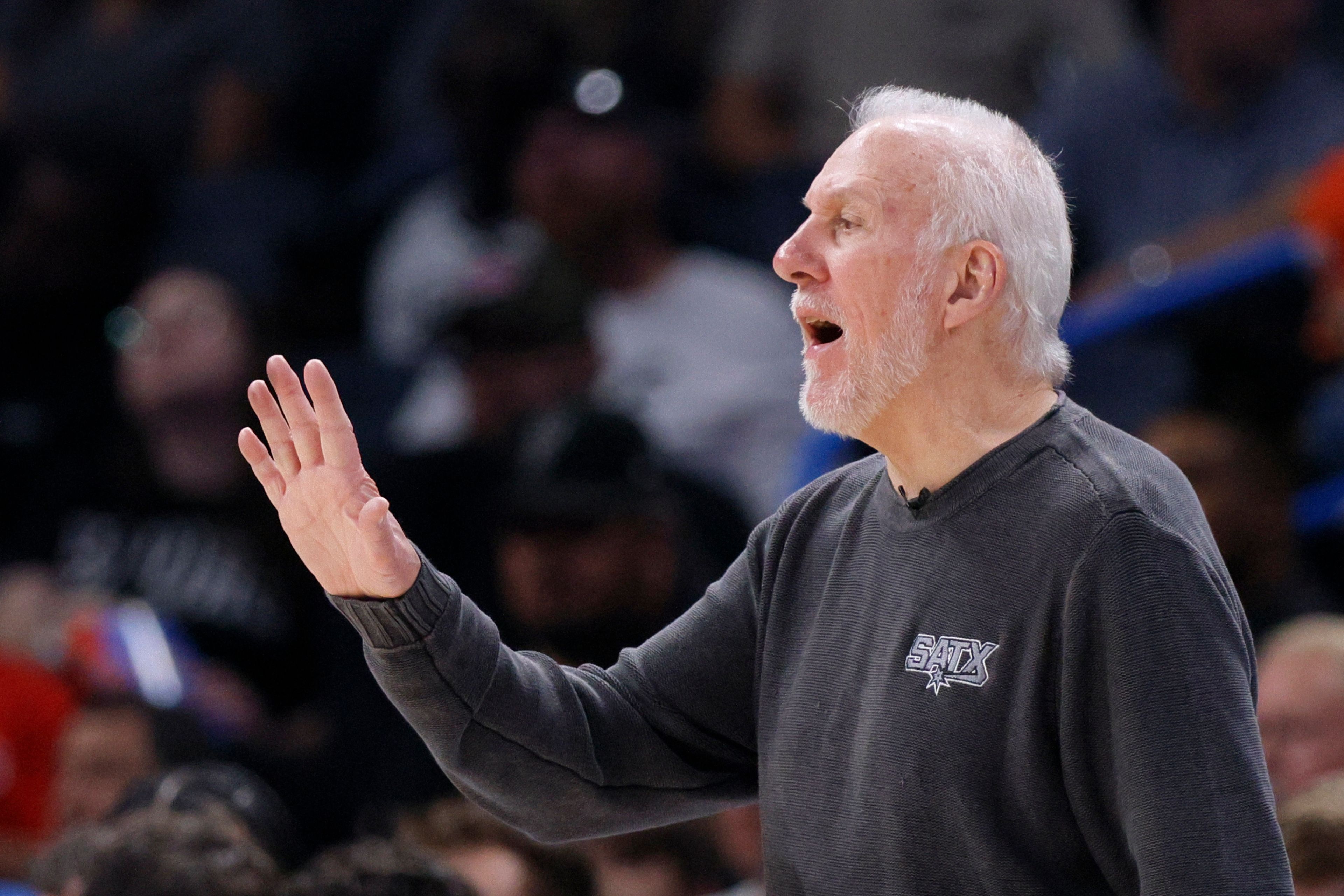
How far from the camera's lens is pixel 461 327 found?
4484mm

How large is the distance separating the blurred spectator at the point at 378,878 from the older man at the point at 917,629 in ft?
2.04

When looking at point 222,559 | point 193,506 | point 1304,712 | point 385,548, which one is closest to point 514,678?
point 385,548

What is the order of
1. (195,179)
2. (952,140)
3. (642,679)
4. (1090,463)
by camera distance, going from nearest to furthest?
(1090,463) → (952,140) → (642,679) → (195,179)

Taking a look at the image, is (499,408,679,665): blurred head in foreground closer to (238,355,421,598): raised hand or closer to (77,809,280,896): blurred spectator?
(77,809,280,896): blurred spectator

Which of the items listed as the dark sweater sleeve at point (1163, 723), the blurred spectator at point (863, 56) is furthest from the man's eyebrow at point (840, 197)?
the blurred spectator at point (863, 56)

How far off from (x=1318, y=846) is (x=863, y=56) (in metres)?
3.20

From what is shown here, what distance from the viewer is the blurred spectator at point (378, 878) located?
224cm

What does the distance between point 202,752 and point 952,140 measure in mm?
2725

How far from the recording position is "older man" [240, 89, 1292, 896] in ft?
4.40

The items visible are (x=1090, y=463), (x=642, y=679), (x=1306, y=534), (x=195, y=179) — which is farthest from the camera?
(x=195, y=179)

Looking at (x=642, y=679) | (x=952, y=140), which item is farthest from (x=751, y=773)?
(x=952, y=140)

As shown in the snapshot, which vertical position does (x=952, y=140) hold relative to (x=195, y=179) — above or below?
below

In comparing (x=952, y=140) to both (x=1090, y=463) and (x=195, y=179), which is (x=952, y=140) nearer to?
(x=1090, y=463)

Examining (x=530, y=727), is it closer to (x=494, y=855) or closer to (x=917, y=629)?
(x=917, y=629)
